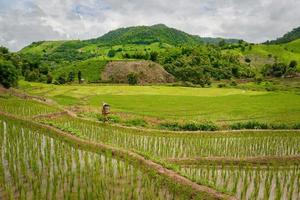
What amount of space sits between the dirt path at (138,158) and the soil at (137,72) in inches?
2293

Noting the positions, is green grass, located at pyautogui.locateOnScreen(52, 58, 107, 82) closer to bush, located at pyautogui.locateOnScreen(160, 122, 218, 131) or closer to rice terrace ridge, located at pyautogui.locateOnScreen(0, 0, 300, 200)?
rice terrace ridge, located at pyautogui.locateOnScreen(0, 0, 300, 200)

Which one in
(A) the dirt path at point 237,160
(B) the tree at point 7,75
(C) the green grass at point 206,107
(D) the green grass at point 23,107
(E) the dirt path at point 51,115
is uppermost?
(B) the tree at point 7,75

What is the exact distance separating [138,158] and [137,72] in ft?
221

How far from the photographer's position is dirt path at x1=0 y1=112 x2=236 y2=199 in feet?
36.4

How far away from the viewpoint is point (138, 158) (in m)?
14.7

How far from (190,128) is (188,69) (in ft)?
188

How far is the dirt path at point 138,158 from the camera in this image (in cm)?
1110

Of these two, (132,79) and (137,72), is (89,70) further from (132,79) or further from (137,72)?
(132,79)

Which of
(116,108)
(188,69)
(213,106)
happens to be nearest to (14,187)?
(116,108)

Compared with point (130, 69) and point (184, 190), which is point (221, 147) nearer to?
point (184, 190)

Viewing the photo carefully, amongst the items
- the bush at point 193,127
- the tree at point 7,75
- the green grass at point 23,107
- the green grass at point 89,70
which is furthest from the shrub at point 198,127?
the green grass at point 89,70

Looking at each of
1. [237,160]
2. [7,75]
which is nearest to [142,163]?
[237,160]

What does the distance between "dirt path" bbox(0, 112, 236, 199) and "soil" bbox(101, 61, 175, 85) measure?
58.3m

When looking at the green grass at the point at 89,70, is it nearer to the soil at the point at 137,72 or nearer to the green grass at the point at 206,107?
the soil at the point at 137,72
